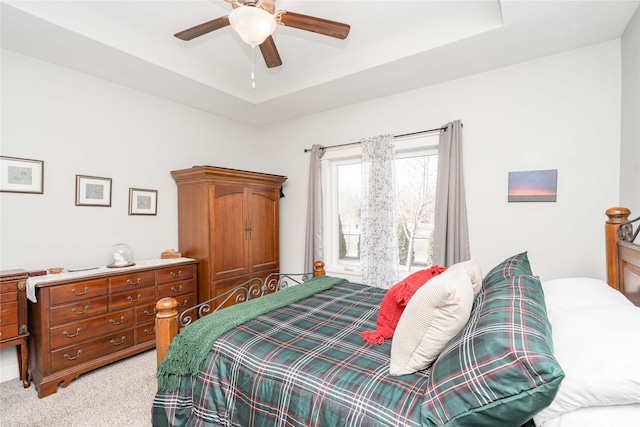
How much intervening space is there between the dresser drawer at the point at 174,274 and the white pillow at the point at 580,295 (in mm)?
3109

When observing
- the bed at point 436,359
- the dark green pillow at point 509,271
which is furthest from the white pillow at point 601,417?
the dark green pillow at point 509,271

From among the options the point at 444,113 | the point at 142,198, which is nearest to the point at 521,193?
the point at 444,113

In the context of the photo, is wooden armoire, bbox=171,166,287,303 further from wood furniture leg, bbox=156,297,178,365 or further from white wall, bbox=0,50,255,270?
wood furniture leg, bbox=156,297,178,365

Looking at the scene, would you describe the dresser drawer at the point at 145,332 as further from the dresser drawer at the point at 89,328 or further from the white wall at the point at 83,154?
the white wall at the point at 83,154

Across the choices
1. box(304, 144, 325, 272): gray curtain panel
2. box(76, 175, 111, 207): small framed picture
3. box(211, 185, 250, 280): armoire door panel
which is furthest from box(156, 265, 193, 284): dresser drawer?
box(304, 144, 325, 272): gray curtain panel

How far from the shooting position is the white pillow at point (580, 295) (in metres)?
1.28

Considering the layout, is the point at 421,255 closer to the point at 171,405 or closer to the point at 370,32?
the point at 370,32

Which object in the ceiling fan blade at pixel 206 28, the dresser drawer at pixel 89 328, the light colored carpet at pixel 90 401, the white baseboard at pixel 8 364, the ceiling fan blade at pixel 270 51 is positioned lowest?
the light colored carpet at pixel 90 401

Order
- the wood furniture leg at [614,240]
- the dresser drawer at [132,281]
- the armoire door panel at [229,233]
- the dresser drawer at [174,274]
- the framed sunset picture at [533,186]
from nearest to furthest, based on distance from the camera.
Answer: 1. the wood furniture leg at [614,240]
2. the framed sunset picture at [533,186]
3. the dresser drawer at [132,281]
4. the dresser drawer at [174,274]
5. the armoire door panel at [229,233]

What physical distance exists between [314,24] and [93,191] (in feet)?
8.62

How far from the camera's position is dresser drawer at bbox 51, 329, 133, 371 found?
2313 mm

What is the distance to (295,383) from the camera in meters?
1.20

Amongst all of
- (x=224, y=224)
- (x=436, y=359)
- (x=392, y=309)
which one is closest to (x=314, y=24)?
(x=392, y=309)

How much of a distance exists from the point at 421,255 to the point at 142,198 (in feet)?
10.4
